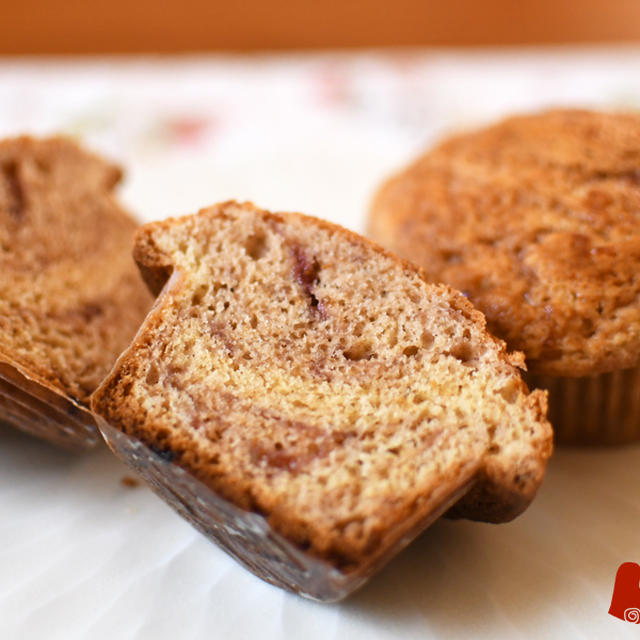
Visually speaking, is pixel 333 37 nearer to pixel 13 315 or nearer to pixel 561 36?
pixel 561 36

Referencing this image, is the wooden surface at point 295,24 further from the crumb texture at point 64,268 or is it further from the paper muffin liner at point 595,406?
the paper muffin liner at point 595,406

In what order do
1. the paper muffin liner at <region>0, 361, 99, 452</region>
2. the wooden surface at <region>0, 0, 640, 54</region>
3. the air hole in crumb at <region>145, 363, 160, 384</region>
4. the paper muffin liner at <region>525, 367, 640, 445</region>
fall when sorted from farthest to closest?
the wooden surface at <region>0, 0, 640, 54</region> → the paper muffin liner at <region>525, 367, 640, 445</region> → the paper muffin liner at <region>0, 361, 99, 452</region> → the air hole in crumb at <region>145, 363, 160, 384</region>

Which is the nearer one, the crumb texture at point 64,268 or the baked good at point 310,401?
the baked good at point 310,401

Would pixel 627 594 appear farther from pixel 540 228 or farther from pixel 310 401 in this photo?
pixel 540 228

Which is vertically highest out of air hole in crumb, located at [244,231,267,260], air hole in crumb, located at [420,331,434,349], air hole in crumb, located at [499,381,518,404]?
air hole in crumb, located at [244,231,267,260]

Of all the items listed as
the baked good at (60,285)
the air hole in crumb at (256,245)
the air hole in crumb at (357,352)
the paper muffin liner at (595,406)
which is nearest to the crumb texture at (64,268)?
the baked good at (60,285)

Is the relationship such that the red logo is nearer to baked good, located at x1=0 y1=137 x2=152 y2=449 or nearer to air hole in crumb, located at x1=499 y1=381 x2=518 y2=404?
air hole in crumb, located at x1=499 y1=381 x2=518 y2=404

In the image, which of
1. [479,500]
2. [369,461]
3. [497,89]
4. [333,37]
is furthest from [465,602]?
[333,37]

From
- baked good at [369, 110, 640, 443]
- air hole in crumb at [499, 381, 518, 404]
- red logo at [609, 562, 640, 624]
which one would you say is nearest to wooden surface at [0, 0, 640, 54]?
baked good at [369, 110, 640, 443]
